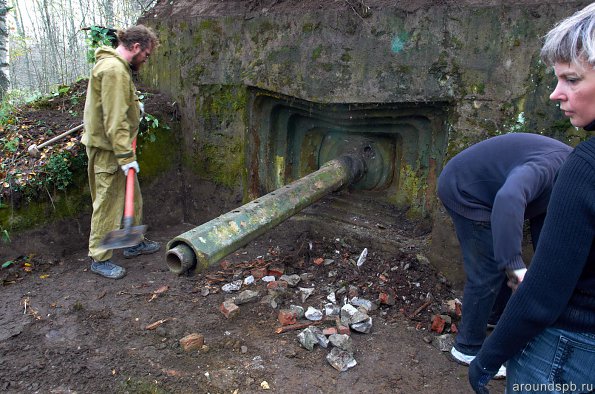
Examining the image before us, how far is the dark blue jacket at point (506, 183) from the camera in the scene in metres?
2.08

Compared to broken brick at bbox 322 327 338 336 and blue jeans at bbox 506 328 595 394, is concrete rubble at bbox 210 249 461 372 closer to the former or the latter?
broken brick at bbox 322 327 338 336

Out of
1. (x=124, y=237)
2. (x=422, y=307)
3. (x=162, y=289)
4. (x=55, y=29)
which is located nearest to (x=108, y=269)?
(x=162, y=289)

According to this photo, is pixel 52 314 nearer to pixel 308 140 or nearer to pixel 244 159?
pixel 244 159

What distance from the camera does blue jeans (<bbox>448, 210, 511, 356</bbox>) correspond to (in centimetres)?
265

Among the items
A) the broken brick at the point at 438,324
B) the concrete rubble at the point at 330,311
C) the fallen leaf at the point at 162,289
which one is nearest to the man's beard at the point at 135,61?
the fallen leaf at the point at 162,289

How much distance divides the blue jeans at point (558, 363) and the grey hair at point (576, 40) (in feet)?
2.55

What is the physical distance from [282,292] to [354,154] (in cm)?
166

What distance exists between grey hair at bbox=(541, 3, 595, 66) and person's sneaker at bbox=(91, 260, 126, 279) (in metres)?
3.84

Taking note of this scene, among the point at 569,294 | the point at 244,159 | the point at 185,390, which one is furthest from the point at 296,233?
the point at 569,294

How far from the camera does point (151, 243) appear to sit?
15.3ft

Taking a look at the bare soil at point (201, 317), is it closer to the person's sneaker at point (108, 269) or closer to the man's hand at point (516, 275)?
the person's sneaker at point (108, 269)

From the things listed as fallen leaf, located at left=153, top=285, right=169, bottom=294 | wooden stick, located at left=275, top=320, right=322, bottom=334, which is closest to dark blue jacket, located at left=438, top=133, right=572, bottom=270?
wooden stick, located at left=275, top=320, right=322, bottom=334

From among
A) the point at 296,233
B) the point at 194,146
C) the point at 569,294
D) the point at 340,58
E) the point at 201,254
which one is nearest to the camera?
the point at 569,294

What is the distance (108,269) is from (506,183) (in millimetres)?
3450
